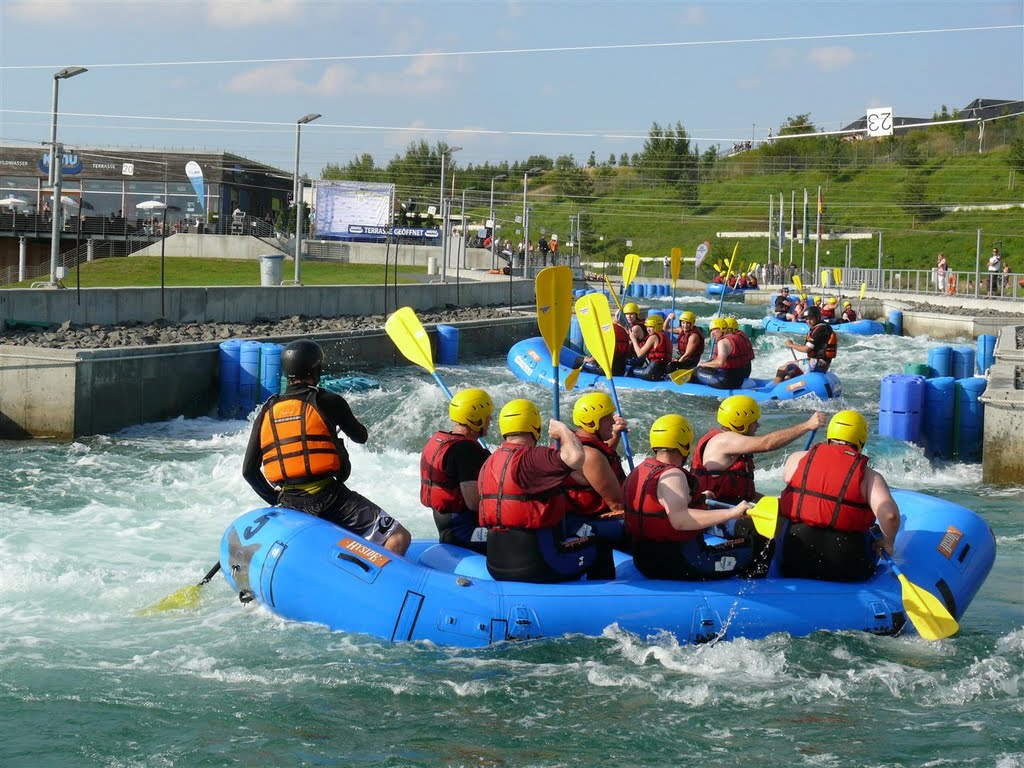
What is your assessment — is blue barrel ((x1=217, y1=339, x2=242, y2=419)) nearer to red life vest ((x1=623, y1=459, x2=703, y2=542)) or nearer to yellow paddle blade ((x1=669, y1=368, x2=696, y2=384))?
yellow paddle blade ((x1=669, y1=368, x2=696, y2=384))

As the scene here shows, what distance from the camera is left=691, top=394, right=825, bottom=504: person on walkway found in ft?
23.7

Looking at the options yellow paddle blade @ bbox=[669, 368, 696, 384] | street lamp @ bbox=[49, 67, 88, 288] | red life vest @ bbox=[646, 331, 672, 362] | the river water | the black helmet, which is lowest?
the river water

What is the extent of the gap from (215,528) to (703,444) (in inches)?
173

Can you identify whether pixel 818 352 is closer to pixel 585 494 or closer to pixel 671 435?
pixel 585 494

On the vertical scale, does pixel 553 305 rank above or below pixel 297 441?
above

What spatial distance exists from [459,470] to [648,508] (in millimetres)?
1171

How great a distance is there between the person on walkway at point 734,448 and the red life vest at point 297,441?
2.33 metres

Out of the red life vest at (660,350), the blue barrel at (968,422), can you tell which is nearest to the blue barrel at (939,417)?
the blue barrel at (968,422)

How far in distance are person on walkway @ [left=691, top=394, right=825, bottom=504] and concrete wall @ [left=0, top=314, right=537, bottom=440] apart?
25.9 ft

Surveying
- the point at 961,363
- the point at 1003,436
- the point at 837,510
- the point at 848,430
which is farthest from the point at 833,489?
the point at 961,363

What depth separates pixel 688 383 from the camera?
1580 centimetres

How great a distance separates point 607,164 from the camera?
8306 cm

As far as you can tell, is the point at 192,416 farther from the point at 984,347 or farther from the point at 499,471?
the point at 984,347

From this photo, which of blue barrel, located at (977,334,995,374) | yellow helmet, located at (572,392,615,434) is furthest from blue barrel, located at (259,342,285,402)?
blue barrel, located at (977,334,995,374)
